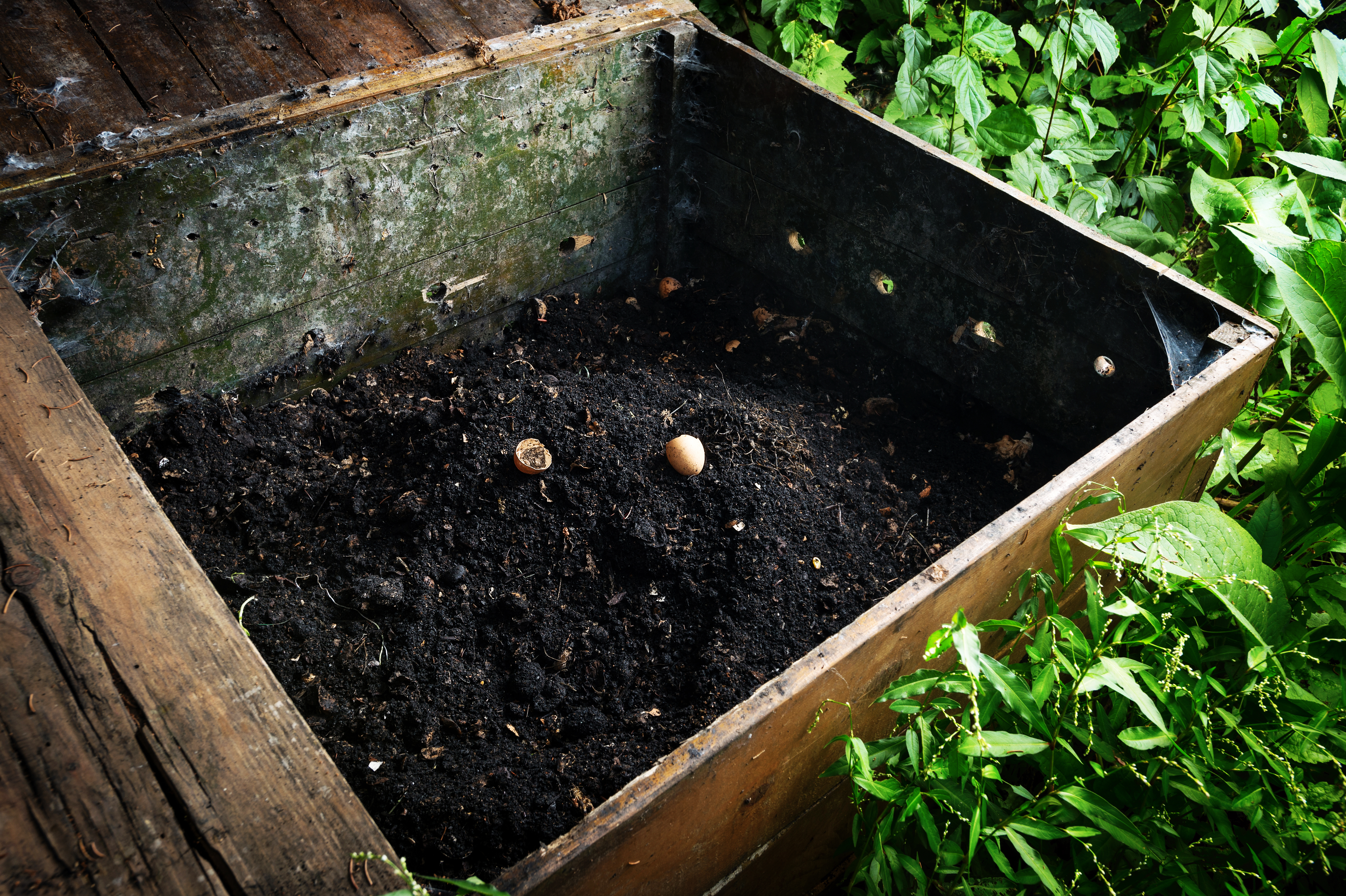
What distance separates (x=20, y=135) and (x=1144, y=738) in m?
2.25

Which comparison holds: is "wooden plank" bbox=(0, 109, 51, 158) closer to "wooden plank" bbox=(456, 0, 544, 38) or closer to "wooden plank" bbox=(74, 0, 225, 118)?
"wooden plank" bbox=(74, 0, 225, 118)

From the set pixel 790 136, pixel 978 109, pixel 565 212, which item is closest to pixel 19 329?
pixel 565 212

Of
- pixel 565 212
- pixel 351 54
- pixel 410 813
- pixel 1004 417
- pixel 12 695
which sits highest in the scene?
pixel 351 54

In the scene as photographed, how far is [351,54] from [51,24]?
62 cm

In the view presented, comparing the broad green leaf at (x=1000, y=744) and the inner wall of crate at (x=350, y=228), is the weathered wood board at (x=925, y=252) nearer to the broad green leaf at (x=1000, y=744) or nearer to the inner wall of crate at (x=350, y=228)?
the inner wall of crate at (x=350, y=228)

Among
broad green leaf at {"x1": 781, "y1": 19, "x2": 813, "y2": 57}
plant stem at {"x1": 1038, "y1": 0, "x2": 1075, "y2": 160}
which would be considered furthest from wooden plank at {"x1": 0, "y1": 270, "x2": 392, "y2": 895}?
plant stem at {"x1": 1038, "y1": 0, "x2": 1075, "y2": 160}

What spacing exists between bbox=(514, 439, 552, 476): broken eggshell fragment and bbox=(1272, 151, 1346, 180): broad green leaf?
182cm

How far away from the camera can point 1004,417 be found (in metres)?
2.30

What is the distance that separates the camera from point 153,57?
1928 mm

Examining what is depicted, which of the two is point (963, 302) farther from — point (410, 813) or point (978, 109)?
point (410, 813)

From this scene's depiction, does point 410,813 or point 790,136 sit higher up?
point 790,136

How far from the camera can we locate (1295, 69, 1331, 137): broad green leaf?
104 inches

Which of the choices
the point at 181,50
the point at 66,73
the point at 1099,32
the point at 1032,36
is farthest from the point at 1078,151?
the point at 66,73

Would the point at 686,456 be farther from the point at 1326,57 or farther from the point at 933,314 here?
the point at 1326,57
